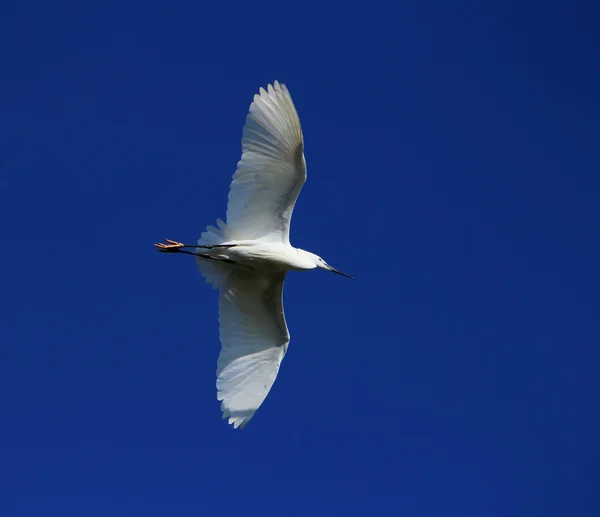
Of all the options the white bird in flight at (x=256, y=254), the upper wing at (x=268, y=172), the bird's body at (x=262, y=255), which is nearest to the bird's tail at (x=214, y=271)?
the white bird in flight at (x=256, y=254)

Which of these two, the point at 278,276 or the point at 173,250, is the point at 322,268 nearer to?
the point at 278,276

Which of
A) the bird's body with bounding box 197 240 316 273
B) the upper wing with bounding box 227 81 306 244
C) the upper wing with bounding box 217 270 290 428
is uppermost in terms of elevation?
the upper wing with bounding box 227 81 306 244

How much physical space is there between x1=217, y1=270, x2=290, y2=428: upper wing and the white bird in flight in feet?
0.05

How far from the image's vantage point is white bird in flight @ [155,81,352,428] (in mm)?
12516

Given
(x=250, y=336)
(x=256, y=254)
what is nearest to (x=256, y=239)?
(x=256, y=254)

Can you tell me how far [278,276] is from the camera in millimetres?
13680

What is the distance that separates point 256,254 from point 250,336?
147cm

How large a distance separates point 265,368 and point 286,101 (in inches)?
152

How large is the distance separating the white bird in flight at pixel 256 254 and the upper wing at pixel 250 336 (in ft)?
0.05

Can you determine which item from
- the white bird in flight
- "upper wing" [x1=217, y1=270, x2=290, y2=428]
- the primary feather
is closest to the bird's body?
the white bird in flight

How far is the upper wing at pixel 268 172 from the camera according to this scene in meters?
12.5

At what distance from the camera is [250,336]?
13.8m

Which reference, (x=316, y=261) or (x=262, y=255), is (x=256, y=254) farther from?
(x=316, y=261)

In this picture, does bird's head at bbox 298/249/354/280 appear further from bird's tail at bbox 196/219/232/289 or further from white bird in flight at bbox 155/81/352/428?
bird's tail at bbox 196/219/232/289
